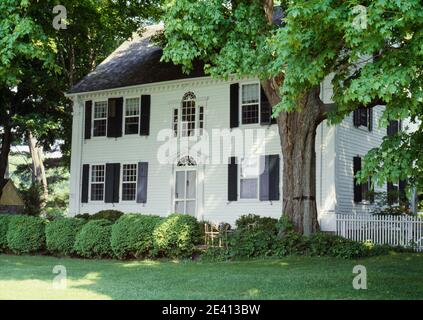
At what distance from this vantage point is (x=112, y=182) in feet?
83.0

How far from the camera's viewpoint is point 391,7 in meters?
8.58

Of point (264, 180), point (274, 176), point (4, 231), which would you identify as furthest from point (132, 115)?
point (4, 231)

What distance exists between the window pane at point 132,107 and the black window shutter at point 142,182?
7.85ft

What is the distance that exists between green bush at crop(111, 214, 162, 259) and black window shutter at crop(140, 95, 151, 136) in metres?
7.96

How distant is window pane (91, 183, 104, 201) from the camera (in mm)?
25750

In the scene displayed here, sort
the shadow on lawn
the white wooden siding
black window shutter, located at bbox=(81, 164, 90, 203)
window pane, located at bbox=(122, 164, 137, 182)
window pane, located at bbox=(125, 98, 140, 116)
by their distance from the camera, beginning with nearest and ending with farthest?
the shadow on lawn < the white wooden siding < window pane, located at bbox=(122, 164, 137, 182) < window pane, located at bbox=(125, 98, 140, 116) < black window shutter, located at bbox=(81, 164, 90, 203)

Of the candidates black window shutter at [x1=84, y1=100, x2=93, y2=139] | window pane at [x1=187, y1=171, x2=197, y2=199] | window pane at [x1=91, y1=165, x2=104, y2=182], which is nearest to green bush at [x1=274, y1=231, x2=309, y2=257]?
window pane at [x1=187, y1=171, x2=197, y2=199]

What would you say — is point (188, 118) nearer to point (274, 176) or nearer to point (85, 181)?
point (274, 176)

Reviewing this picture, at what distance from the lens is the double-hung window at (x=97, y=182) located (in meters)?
25.8

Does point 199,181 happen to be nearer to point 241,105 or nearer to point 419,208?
point 241,105

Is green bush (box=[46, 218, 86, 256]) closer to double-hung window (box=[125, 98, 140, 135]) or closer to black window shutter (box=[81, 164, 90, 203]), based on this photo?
black window shutter (box=[81, 164, 90, 203])

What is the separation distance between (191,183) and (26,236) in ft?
23.6

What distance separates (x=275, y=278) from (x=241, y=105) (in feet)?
37.6
